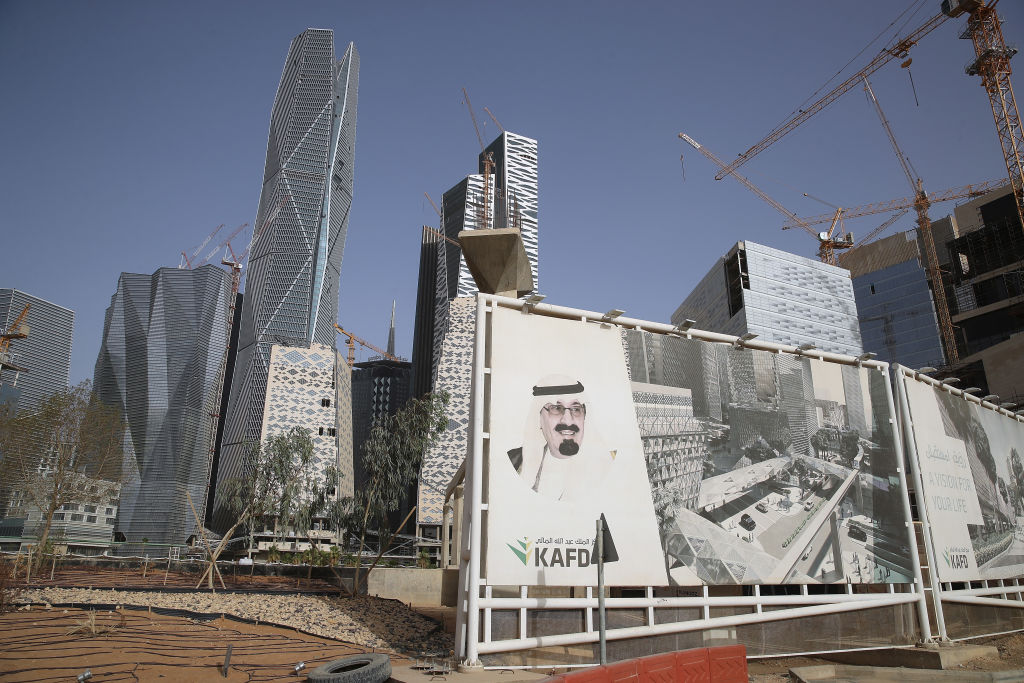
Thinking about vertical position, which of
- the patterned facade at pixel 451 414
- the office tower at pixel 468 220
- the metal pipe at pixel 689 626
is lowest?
the metal pipe at pixel 689 626

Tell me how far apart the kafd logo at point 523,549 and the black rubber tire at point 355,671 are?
2.81 meters

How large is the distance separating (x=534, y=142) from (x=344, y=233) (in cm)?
6152

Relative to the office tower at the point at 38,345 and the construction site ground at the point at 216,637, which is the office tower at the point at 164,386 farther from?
the construction site ground at the point at 216,637

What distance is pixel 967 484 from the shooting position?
19734mm

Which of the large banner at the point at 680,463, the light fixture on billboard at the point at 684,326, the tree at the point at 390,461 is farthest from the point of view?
the tree at the point at 390,461

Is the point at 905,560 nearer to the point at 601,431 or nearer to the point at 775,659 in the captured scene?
the point at 775,659

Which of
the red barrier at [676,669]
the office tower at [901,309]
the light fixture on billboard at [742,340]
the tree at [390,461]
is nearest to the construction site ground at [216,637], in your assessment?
the red barrier at [676,669]

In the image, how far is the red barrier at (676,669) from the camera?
834cm

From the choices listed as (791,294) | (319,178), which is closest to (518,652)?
(791,294)

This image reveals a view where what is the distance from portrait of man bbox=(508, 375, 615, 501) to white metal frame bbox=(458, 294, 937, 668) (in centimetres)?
97

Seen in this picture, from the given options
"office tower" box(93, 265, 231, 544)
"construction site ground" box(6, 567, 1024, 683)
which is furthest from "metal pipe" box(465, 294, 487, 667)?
"office tower" box(93, 265, 231, 544)

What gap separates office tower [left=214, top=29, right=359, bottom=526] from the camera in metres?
91.1

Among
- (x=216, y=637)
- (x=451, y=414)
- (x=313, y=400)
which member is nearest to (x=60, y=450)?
(x=216, y=637)

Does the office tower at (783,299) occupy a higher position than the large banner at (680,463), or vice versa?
the office tower at (783,299)
